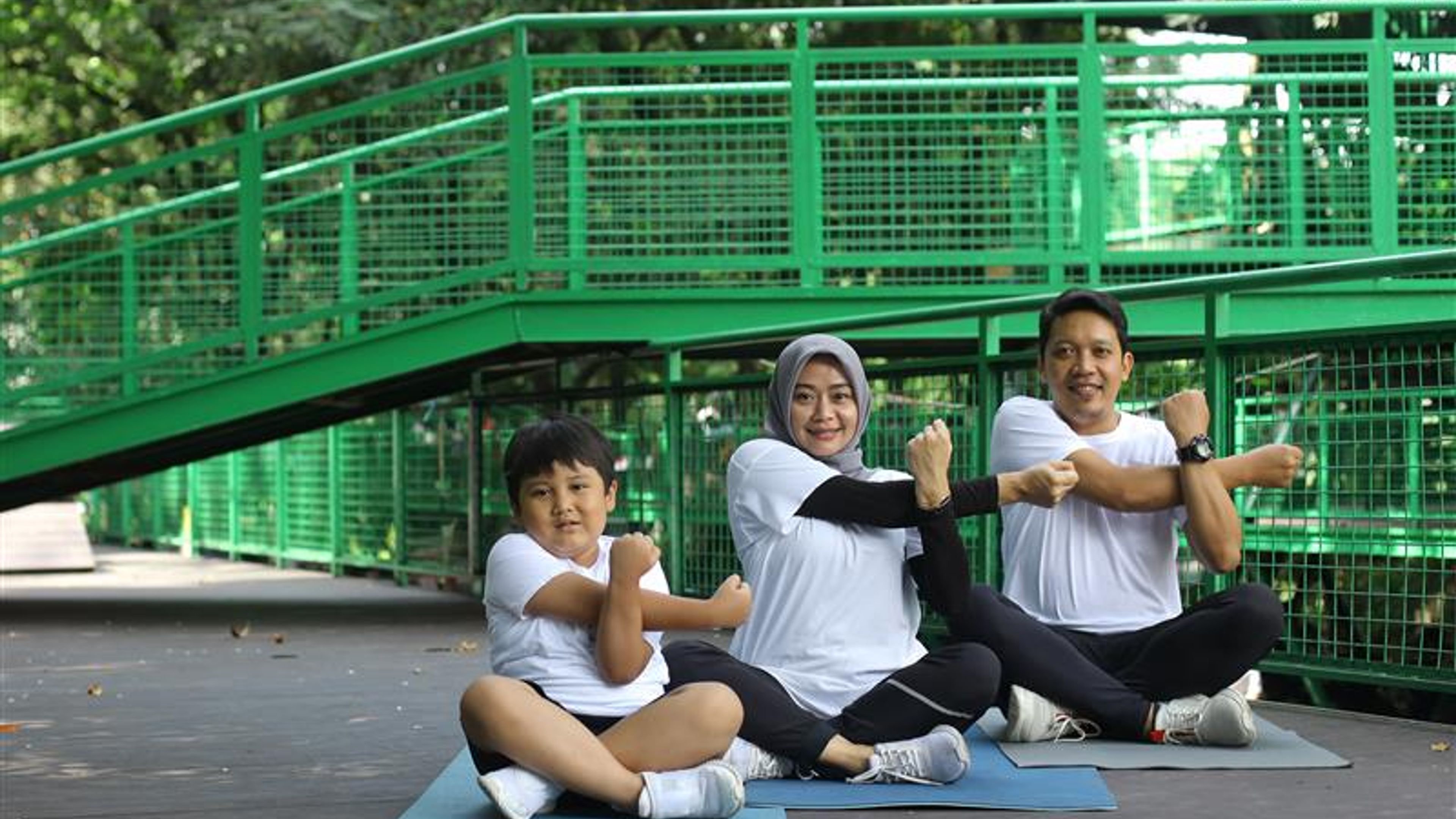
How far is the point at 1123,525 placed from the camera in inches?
320

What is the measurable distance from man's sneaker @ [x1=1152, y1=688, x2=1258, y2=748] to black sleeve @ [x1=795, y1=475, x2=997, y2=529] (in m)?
1.20

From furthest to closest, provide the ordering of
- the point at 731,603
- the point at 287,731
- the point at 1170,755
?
the point at 287,731 < the point at 1170,755 < the point at 731,603

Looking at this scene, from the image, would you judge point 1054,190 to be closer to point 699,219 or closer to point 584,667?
point 699,219

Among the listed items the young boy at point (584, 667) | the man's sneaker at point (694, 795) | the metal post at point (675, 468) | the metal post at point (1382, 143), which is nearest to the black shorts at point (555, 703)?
the young boy at point (584, 667)

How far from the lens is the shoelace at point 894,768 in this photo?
716cm

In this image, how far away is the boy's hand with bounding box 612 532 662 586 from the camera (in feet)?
→ 20.9

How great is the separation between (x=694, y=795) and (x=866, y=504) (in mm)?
1210

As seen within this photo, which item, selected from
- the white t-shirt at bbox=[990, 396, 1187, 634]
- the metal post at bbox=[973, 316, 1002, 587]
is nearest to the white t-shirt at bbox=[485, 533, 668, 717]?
the white t-shirt at bbox=[990, 396, 1187, 634]

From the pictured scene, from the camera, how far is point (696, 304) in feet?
48.9

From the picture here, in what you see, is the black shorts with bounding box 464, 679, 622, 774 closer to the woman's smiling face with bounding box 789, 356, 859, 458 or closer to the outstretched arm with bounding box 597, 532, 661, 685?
the outstretched arm with bounding box 597, 532, 661, 685

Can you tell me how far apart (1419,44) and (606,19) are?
475 centimetres

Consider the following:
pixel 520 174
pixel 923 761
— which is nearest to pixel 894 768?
pixel 923 761

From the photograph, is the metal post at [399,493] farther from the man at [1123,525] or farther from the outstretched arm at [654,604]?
the outstretched arm at [654,604]

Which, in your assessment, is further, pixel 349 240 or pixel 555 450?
pixel 349 240
